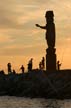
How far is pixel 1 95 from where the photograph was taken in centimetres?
6562

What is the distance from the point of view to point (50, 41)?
198 feet

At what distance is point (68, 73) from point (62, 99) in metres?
2.31

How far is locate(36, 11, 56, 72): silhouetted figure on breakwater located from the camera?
6003cm

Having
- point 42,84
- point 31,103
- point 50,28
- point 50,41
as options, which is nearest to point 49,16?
point 50,28

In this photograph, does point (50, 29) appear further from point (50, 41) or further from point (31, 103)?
point (31, 103)

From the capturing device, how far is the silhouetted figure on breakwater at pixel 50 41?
2363 inches

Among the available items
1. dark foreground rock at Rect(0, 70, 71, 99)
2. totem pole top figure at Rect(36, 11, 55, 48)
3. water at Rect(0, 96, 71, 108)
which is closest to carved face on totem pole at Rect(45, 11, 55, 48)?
totem pole top figure at Rect(36, 11, 55, 48)

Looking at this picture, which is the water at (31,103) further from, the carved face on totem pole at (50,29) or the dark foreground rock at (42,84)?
the carved face on totem pole at (50,29)

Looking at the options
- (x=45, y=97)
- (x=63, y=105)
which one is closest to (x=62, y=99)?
(x=45, y=97)

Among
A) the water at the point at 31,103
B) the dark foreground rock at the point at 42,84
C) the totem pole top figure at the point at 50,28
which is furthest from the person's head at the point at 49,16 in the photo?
the water at the point at 31,103

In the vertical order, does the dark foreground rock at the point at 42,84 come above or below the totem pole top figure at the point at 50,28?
below

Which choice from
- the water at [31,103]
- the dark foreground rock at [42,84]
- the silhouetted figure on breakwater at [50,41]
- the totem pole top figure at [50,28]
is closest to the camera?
the water at [31,103]

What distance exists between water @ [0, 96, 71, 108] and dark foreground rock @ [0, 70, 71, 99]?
4.86 feet

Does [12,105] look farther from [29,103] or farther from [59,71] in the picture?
[59,71]
